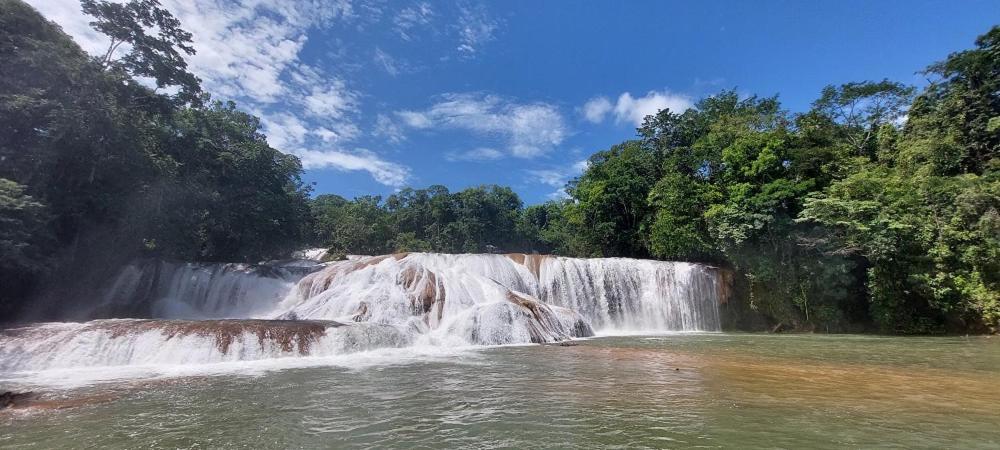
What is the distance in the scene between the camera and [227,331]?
10.9m

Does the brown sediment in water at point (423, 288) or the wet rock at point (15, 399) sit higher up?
the brown sediment in water at point (423, 288)

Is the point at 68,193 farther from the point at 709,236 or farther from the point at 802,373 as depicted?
the point at 709,236

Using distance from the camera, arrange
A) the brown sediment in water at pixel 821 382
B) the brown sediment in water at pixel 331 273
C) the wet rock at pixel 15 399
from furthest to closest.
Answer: the brown sediment in water at pixel 331 273
the wet rock at pixel 15 399
the brown sediment in water at pixel 821 382

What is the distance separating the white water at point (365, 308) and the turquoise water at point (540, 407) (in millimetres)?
2663

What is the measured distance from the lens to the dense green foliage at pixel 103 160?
48.2 ft

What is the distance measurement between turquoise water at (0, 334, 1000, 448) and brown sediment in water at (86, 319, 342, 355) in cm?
220

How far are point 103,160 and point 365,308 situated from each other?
11.3 m

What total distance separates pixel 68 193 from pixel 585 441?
20.6 m

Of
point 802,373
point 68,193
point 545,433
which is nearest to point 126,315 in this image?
point 68,193

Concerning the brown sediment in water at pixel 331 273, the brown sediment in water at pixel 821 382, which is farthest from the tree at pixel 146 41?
the brown sediment in water at pixel 821 382

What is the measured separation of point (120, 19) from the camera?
19.2m

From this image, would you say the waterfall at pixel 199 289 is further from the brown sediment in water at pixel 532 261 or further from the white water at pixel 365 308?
the brown sediment in water at pixel 532 261

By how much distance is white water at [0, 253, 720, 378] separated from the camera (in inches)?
406

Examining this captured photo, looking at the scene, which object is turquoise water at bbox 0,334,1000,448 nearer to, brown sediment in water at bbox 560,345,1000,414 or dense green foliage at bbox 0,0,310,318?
brown sediment in water at bbox 560,345,1000,414
